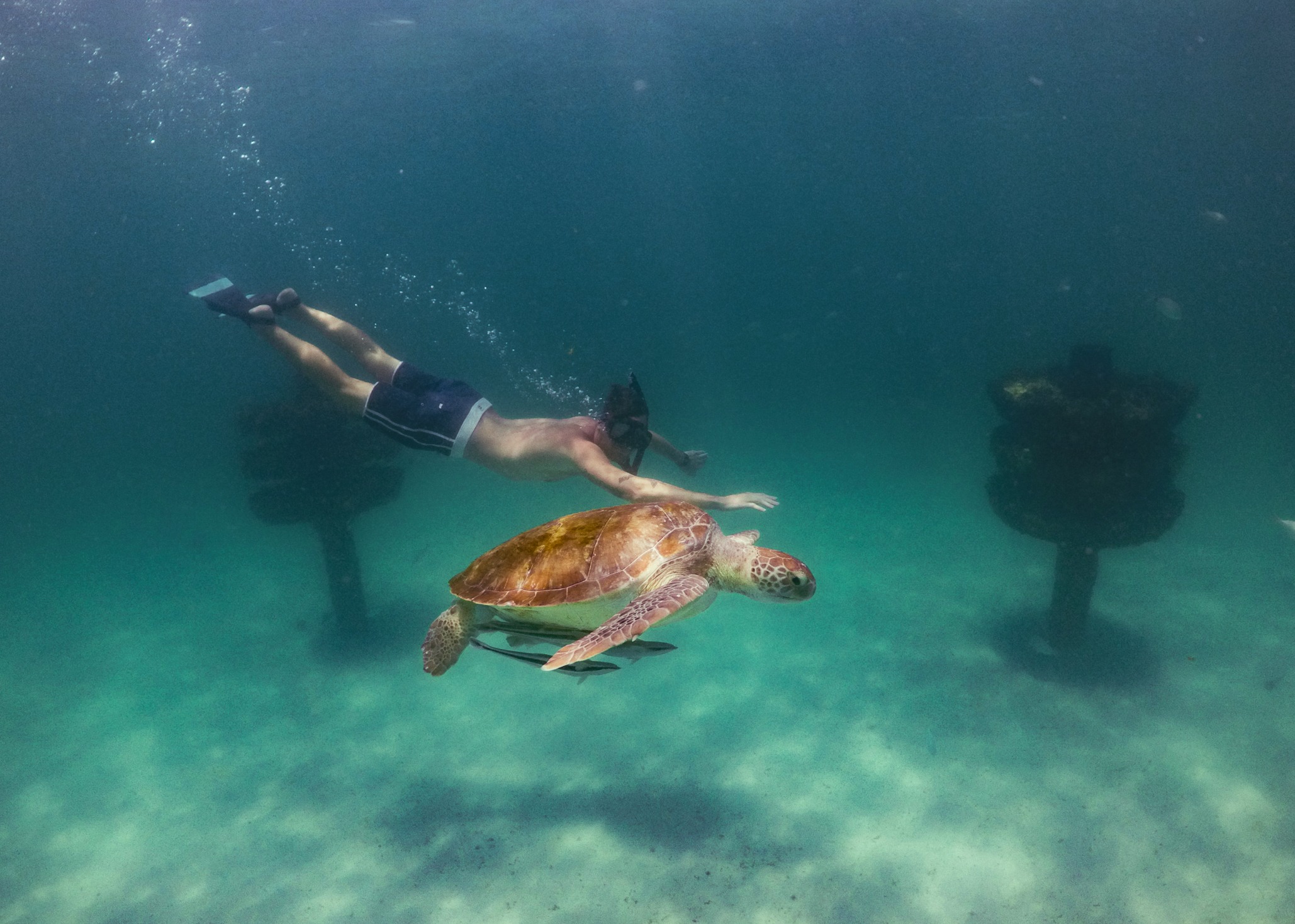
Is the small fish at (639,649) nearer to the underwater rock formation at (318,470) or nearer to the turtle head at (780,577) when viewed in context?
the turtle head at (780,577)

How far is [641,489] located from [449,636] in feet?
6.56

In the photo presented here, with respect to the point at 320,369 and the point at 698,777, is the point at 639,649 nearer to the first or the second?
the point at 698,777

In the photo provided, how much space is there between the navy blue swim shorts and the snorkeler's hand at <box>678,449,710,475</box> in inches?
103

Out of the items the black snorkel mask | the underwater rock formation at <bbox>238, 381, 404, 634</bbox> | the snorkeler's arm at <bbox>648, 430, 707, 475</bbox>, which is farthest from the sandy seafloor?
the black snorkel mask

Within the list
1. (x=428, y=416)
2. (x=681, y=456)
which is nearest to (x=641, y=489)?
(x=681, y=456)

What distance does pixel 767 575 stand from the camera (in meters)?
3.49

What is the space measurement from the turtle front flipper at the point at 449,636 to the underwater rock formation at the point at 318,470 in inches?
245

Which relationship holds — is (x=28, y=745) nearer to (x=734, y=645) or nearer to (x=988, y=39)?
(x=734, y=645)

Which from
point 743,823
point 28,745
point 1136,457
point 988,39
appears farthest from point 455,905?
point 988,39

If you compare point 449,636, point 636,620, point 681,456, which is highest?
point 681,456

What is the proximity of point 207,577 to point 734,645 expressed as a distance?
13.2 metres

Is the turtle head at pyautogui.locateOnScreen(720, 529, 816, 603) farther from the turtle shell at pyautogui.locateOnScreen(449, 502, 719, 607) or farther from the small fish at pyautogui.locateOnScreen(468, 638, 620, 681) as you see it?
the small fish at pyautogui.locateOnScreen(468, 638, 620, 681)

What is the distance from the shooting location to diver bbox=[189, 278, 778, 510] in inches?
245

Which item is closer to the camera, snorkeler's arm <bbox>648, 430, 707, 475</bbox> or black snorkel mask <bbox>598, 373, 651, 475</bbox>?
black snorkel mask <bbox>598, 373, 651, 475</bbox>
